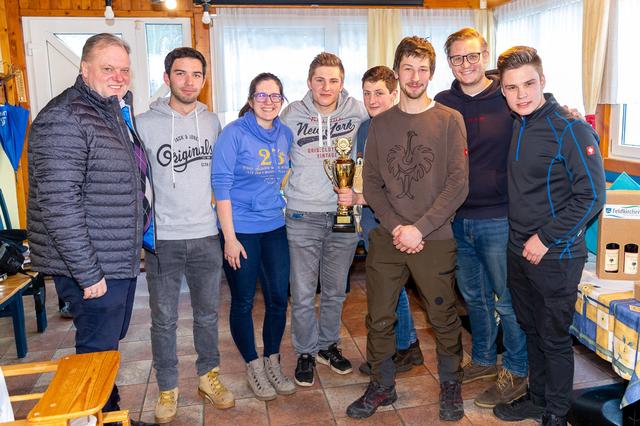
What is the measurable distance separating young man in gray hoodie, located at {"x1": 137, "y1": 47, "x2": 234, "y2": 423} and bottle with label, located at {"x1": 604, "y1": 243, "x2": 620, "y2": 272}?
169cm

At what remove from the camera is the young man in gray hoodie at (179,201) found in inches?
88.8

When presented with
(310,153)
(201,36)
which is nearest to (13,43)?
(201,36)

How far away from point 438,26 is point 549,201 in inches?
164

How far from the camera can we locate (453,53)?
2361 mm

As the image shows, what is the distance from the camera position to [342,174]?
2.46m

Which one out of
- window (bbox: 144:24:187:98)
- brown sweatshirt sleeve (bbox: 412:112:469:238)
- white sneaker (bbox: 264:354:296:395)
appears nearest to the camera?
brown sweatshirt sleeve (bbox: 412:112:469:238)

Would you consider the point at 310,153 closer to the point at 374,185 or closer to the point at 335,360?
the point at 374,185

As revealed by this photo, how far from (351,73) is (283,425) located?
4.11 m

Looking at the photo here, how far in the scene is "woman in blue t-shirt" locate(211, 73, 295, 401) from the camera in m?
2.36

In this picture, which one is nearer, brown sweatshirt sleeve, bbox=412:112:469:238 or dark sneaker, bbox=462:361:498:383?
brown sweatshirt sleeve, bbox=412:112:469:238

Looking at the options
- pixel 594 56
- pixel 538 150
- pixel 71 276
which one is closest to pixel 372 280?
pixel 538 150

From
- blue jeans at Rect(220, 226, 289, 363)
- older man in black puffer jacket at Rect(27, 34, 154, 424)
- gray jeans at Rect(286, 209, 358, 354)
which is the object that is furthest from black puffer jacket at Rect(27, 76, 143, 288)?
gray jeans at Rect(286, 209, 358, 354)

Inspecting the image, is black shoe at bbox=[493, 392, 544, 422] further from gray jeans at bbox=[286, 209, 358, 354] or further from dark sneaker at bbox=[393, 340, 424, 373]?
gray jeans at bbox=[286, 209, 358, 354]

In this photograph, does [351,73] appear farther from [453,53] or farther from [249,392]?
[249,392]
